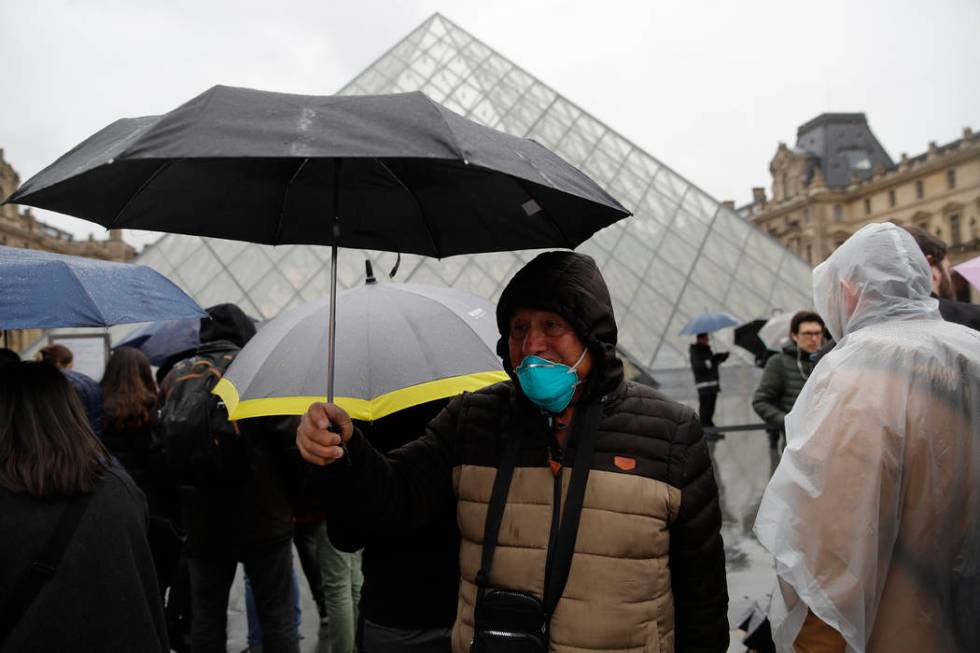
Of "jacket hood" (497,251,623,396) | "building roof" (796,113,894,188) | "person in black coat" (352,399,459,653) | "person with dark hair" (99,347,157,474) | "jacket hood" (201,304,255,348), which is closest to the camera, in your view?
"jacket hood" (497,251,623,396)


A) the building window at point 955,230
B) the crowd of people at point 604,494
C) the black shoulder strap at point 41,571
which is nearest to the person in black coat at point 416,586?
the crowd of people at point 604,494

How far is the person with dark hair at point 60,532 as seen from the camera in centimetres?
155

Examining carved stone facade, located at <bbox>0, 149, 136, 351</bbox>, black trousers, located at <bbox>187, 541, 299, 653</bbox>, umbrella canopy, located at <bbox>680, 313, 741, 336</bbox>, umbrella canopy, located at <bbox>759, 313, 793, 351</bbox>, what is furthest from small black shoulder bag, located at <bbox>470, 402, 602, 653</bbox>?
carved stone facade, located at <bbox>0, 149, 136, 351</bbox>

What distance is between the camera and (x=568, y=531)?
135 cm

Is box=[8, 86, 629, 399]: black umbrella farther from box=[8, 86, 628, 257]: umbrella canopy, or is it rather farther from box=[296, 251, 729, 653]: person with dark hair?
box=[296, 251, 729, 653]: person with dark hair

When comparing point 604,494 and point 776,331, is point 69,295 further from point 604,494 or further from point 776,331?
point 776,331

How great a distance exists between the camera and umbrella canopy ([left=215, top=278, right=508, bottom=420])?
6.70 ft

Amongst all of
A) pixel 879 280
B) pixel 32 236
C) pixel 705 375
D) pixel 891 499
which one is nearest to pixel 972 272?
pixel 879 280

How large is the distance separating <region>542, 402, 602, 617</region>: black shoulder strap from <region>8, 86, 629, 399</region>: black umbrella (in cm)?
49

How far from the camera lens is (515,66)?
18375mm

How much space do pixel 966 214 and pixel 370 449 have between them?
4925 centimetres

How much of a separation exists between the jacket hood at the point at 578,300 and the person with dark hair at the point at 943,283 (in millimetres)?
1212

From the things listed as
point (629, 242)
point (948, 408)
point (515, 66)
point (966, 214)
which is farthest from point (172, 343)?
point (966, 214)

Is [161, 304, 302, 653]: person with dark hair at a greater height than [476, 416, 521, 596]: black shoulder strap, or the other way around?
[476, 416, 521, 596]: black shoulder strap
